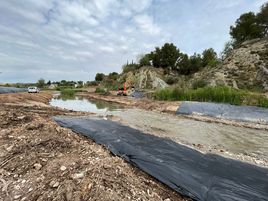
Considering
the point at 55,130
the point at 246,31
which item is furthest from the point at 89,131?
the point at 246,31

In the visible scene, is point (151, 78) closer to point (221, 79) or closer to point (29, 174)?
point (221, 79)

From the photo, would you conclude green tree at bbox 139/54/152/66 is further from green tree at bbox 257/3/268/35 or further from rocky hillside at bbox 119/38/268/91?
green tree at bbox 257/3/268/35

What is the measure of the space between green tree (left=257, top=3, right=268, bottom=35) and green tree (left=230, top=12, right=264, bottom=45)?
309 millimetres

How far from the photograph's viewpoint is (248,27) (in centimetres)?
2370

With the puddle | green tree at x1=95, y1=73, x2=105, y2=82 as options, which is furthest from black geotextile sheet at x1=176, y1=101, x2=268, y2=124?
green tree at x1=95, y1=73, x2=105, y2=82

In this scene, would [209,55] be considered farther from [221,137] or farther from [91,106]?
[221,137]

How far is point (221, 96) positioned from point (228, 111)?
6.45 ft

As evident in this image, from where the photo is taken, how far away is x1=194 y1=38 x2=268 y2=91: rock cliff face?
55.5 feet

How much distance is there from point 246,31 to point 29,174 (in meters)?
27.6

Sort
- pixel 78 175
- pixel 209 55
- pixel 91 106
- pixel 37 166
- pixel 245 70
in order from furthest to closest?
pixel 209 55
pixel 245 70
pixel 91 106
pixel 37 166
pixel 78 175

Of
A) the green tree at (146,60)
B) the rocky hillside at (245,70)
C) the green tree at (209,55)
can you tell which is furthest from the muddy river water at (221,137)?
the green tree at (209,55)

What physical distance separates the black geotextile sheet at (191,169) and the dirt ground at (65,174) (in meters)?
0.21

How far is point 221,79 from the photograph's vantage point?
18.2 metres

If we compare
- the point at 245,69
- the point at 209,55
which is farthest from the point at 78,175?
the point at 209,55
